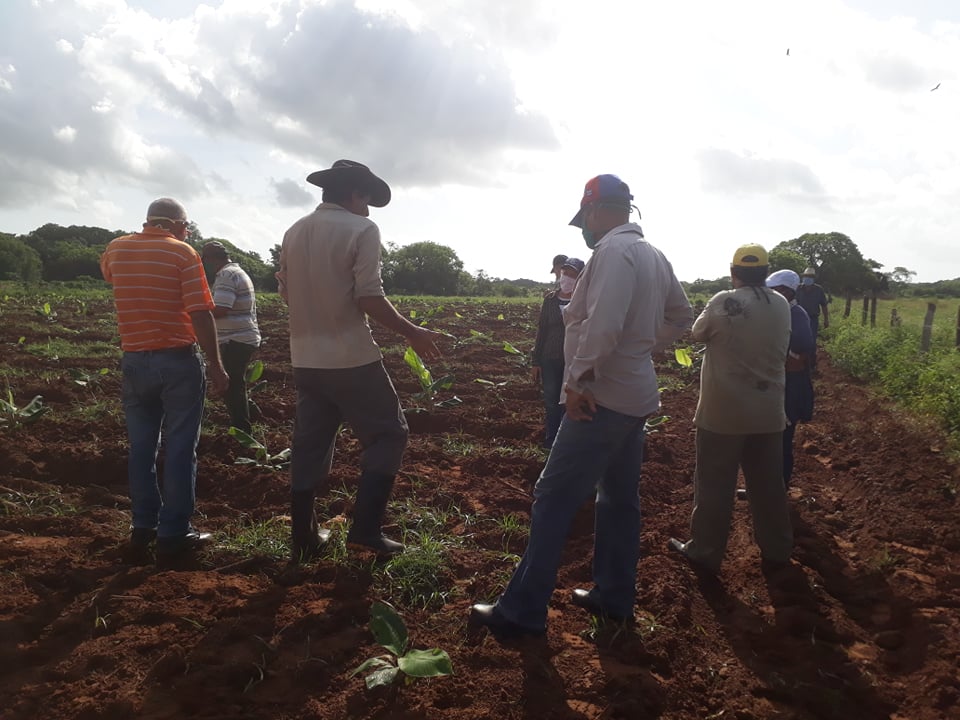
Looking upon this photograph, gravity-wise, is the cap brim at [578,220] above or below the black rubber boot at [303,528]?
above

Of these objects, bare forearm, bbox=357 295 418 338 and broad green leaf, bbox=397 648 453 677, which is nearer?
broad green leaf, bbox=397 648 453 677

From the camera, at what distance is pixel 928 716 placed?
235cm

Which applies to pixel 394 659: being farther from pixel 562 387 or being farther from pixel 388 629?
pixel 562 387

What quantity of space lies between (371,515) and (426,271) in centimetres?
5799

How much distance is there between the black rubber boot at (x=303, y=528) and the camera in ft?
10.4

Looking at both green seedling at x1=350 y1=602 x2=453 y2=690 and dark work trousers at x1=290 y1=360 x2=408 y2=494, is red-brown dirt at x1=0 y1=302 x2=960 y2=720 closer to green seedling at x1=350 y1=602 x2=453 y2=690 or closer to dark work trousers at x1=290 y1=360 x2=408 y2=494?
green seedling at x1=350 y1=602 x2=453 y2=690

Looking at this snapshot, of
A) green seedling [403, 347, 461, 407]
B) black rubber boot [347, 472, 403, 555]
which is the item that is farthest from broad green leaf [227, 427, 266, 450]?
green seedling [403, 347, 461, 407]

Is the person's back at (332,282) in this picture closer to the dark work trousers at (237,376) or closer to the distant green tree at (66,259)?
the dark work trousers at (237,376)

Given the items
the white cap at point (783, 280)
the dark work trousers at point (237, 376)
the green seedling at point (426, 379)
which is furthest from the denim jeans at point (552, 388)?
the dark work trousers at point (237, 376)

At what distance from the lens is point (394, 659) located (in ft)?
7.66

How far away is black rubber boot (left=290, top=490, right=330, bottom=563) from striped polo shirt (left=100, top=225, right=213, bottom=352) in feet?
3.21

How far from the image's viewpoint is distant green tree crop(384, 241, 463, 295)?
58812mm

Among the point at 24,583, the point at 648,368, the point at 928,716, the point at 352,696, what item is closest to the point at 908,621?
the point at 928,716

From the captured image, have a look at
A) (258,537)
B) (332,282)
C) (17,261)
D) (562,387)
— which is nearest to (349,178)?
(332,282)
